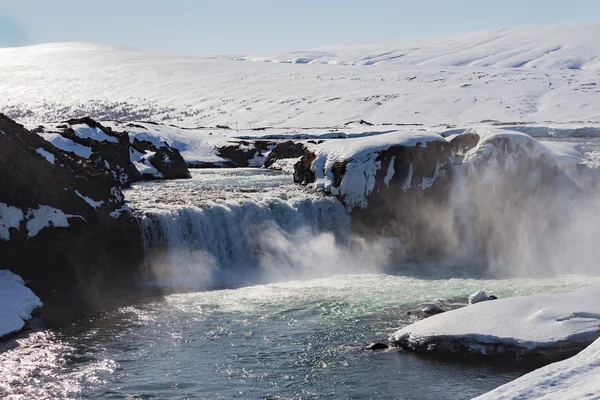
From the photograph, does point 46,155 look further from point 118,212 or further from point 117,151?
point 117,151

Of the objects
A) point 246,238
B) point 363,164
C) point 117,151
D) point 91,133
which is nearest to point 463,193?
point 363,164

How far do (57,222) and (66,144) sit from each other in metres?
15.8

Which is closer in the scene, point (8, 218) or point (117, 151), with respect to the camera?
point (8, 218)

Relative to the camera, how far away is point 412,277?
2978cm

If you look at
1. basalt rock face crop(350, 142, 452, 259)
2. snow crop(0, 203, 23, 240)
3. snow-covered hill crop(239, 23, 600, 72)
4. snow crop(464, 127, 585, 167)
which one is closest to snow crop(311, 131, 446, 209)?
basalt rock face crop(350, 142, 452, 259)

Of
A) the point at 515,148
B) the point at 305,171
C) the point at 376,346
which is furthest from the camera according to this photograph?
the point at 305,171

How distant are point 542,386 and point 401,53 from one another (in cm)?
18447

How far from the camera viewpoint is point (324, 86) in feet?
423

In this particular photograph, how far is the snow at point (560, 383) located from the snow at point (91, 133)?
36.7 metres

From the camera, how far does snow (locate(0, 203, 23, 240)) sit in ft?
86.1

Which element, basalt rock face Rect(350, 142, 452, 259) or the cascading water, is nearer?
the cascading water

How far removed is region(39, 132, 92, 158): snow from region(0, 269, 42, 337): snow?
55.9 feet

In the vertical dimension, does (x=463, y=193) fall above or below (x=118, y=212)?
below

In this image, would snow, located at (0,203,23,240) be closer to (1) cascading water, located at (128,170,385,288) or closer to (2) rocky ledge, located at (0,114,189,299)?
(2) rocky ledge, located at (0,114,189,299)
